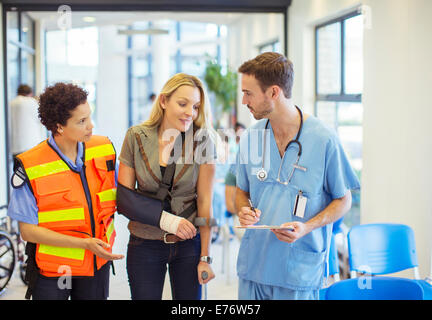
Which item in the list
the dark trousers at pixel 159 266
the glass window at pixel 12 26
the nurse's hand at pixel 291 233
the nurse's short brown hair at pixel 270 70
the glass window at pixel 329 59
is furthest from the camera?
the glass window at pixel 12 26

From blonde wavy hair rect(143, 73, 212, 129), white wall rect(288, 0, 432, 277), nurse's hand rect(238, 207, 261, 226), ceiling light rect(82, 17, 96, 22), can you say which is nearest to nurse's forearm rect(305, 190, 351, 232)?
nurse's hand rect(238, 207, 261, 226)

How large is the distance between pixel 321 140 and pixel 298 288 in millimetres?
516

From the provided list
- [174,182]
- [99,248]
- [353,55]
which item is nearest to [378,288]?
[174,182]

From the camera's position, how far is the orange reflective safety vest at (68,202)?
1.74m

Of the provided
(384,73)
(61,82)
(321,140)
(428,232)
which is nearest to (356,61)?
(384,73)

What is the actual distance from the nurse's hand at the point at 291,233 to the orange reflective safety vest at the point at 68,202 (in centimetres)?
59

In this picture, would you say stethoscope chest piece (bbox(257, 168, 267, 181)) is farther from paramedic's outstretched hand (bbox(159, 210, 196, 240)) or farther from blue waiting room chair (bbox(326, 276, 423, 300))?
blue waiting room chair (bbox(326, 276, 423, 300))

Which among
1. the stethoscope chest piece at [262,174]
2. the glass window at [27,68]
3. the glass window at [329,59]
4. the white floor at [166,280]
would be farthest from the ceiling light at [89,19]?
the stethoscope chest piece at [262,174]

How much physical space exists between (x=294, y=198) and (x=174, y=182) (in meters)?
0.46

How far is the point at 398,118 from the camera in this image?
133 inches

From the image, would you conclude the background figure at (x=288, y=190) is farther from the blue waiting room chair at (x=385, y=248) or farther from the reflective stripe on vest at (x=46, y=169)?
the blue waiting room chair at (x=385, y=248)

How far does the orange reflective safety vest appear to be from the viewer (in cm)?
174

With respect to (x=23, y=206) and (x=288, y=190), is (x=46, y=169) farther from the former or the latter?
(x=288, y=190)

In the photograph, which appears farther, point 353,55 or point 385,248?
point 353,55
